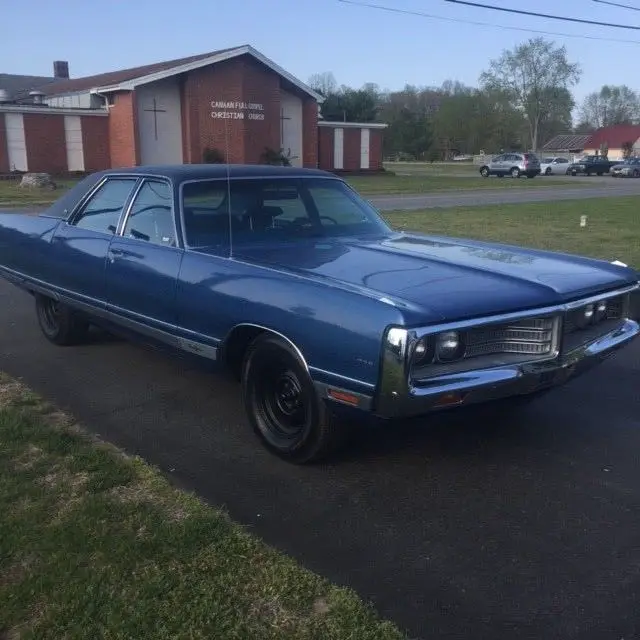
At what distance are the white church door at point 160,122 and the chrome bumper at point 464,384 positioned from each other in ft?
109

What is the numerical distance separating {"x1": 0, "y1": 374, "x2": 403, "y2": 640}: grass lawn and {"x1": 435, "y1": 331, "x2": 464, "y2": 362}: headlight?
1.12 m

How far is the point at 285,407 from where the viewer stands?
3.99 metres

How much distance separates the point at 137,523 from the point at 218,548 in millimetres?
427

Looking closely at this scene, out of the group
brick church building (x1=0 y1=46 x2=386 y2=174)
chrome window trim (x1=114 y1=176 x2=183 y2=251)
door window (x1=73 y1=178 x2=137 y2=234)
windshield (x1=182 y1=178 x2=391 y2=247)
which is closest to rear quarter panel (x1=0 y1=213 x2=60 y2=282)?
door window (x1=73 y1=178 x2=137 y2=234)

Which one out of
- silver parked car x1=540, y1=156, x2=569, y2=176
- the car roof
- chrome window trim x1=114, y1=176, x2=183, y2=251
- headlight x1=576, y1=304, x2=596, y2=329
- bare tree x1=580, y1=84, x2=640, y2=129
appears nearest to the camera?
headlight x1=576, y1=304, x2=596, y2=329

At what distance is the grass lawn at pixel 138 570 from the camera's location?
2572 mm

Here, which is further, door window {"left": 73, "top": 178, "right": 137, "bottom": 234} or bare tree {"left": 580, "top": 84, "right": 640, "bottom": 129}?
bare tree {"left": 580, "top": 84, "right": 640, "bottom": 129}

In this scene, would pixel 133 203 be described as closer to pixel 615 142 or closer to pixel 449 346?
pixel 449 346

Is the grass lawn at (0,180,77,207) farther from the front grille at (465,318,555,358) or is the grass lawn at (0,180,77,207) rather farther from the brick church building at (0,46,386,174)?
the front grille at (465,318,555,358)

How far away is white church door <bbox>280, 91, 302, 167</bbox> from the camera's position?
3872cm

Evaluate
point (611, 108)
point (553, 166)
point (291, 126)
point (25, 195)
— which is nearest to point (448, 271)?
point (25, 195)

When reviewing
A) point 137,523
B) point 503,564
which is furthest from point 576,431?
point 137,523

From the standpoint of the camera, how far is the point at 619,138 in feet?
278

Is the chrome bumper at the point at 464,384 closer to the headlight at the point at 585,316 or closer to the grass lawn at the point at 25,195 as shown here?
the headlight at the point at 585,316
